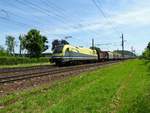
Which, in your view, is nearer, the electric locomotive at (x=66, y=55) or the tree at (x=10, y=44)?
the electric locomotive at (x=66, y=55)

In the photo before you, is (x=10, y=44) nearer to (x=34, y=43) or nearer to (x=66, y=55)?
(x=34, y=43)

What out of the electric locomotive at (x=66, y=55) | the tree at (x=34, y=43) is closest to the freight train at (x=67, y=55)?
the electric locomotive at (x=66, y=55)

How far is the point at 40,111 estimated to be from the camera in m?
9.80

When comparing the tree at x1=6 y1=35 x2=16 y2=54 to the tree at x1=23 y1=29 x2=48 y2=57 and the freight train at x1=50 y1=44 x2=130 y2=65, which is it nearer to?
the tree at x1=23 y1=29 x2=48 y2=57

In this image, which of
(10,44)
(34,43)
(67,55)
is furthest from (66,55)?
(10,44)

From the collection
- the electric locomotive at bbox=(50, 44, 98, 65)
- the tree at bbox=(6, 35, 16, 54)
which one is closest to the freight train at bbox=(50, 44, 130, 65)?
the electric locomotive at bbox=(50, 44, 98, 65)

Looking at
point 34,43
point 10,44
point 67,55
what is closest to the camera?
point 67,55

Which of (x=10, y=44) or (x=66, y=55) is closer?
(x=66, y=55)

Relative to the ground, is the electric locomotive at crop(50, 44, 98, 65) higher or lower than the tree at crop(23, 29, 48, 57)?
lower

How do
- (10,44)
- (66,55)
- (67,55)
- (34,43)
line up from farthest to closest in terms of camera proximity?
1. (10,44)
2. (34,43)
3. (67,55)
4. (66,55)

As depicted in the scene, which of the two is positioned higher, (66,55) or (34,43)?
(34,43)

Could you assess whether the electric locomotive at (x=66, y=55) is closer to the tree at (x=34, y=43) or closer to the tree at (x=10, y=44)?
the tree at (x=34, y=43)

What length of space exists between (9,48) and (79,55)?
356 ft

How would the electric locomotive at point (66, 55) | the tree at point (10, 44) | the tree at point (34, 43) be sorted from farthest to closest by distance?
the tree at point (10, 44)
the tree at point (34, 43)
the electric locomotive at point (66, 55)
